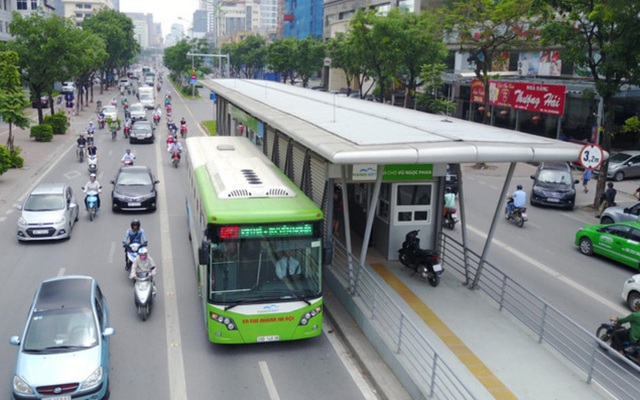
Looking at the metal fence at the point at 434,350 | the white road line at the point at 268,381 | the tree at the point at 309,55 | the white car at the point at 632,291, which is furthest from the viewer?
the tree at the point at 309,55

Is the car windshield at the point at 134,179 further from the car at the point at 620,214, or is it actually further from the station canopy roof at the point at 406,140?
the car at the point at 620,214

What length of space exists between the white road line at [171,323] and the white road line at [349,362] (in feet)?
9.39

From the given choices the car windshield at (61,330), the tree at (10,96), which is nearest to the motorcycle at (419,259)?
the car windshield at (61,330)

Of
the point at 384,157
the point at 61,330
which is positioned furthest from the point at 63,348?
the point at 384,157

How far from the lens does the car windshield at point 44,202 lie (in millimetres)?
19906

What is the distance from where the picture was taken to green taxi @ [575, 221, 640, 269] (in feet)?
60.7

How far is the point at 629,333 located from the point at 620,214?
38.5 feet

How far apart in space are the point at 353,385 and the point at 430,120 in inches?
302

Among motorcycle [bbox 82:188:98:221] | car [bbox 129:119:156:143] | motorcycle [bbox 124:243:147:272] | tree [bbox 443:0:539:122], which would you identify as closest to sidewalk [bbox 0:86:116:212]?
motorcycle [bbox 82:188:98:221]

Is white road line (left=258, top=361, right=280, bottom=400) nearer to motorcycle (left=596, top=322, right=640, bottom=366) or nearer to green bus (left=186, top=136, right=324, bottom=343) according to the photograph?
green bus (left=186, top=136, right=324, bottom=343)

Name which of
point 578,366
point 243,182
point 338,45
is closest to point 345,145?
point 243,182

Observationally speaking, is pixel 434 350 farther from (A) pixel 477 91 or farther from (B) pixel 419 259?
(A) pixel 477 91

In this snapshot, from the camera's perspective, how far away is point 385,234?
630 inches

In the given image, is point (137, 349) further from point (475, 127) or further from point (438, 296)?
point (475, 127)
